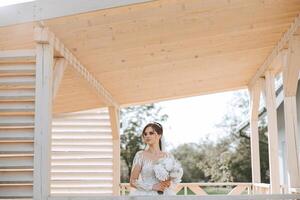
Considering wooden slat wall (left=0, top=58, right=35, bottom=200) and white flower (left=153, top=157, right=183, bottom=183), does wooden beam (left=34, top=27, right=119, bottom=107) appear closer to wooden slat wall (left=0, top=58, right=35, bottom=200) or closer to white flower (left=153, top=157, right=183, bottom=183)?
wooden slat wall (left=0, top=58, right=35, bottom=200)

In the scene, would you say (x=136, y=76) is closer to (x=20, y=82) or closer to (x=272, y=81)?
(x=272, y=81)

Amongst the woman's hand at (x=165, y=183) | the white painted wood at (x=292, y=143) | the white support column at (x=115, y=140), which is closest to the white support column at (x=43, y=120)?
the woman's hand at (x=165, y=183)

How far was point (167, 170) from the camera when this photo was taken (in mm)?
3855

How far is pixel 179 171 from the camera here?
391 centimetres

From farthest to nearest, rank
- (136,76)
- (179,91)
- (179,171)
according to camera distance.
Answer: (179,91), (136,76), (179,171)

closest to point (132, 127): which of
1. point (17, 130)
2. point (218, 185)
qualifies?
point (218, 185)

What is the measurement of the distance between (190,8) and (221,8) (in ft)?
1.03

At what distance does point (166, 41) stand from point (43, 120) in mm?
1711

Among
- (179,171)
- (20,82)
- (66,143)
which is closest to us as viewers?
(179,171)

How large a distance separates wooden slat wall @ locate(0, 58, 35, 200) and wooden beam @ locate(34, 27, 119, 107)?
27cm

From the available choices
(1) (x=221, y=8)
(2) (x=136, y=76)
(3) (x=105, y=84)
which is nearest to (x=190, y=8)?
(1) (x=221, y=8)

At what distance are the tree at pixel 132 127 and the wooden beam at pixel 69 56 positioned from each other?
13.1 metres

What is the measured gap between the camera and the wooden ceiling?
4.35 meters

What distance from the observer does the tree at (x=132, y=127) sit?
20609 millimetres
